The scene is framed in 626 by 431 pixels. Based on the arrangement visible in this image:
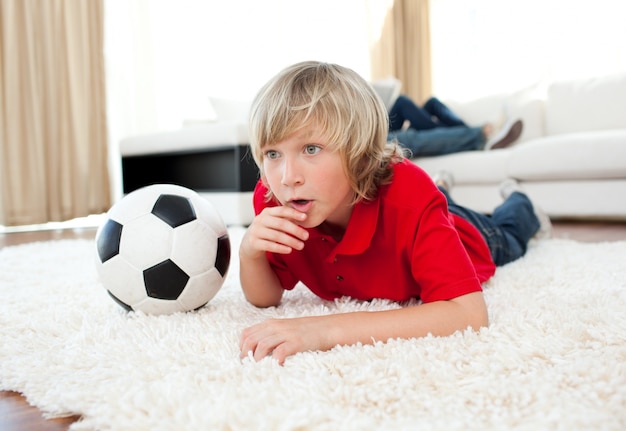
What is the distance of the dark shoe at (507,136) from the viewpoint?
3.69 m

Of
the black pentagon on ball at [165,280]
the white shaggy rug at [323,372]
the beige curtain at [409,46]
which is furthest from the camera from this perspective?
the beige curtain at [409,46]

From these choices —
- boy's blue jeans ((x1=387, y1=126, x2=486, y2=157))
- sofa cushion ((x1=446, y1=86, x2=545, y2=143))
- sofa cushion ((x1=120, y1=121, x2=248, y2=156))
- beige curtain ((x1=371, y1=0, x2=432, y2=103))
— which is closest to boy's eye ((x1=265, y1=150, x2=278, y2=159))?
sofa cushion ((x1=120, y1=121, x2=248, y2=156))

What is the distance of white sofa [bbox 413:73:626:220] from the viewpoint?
2.86 m

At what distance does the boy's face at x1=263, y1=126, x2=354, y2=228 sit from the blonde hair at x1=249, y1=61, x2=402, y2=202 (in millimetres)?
14

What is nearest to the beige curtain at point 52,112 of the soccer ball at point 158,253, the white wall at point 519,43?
the soccer ball at point 158,253

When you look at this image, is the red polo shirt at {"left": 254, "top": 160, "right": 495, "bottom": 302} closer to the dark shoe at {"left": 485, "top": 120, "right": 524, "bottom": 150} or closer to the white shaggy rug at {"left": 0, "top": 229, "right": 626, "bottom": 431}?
the white shaggy rug at {"left": 0, "top": 229, "right": 626, "bottom": 431}

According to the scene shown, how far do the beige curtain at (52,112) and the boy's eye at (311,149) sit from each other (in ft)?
11.0

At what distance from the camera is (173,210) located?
107cm

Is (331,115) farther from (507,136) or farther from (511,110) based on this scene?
(511,110)

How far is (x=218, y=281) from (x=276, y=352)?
0.37 metres

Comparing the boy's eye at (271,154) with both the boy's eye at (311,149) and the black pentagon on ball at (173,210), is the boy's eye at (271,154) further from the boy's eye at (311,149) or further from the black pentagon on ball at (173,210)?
the black pentagon on ball at (173,210)

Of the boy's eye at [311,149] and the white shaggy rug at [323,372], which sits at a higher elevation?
the boy's eye at [311,149]

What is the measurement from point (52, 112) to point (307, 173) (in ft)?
11.6

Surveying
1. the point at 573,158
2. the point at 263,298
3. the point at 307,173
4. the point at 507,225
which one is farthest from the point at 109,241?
the point at 573,158
